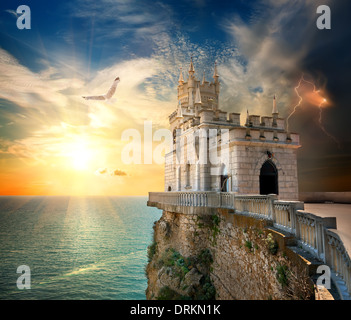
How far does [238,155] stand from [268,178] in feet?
9.38

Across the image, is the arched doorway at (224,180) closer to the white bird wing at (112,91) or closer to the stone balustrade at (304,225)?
the stone balustrade at (304,225)

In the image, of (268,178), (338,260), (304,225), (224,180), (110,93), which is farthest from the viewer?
(224,180)

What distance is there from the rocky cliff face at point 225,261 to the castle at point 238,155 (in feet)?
11.0

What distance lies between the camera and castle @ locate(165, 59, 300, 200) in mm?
15250

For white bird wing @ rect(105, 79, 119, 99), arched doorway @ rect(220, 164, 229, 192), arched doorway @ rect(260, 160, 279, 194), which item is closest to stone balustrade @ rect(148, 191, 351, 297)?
arched doorway @ rect(220, 164, 229, 192)

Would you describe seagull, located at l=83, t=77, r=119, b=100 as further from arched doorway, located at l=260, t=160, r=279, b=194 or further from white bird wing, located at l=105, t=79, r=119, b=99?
arched doorway, located at l=260, t=160, r=279, b=194

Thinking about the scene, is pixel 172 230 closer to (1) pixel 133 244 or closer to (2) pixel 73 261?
(2) pixel 73 261

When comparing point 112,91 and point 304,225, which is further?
point 112,91

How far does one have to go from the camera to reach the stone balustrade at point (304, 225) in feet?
15.0

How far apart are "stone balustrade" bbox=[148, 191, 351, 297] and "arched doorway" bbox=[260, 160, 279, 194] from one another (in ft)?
14.8

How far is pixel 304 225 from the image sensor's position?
6.27 metres

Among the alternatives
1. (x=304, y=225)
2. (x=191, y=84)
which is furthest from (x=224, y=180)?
(x=191, y=84)

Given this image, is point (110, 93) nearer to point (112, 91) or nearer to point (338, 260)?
point (112, 91)

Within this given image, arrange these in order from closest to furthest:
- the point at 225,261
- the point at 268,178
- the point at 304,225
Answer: the point at 304,225, the point at 225,261, the point at 268,178
